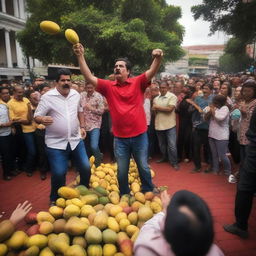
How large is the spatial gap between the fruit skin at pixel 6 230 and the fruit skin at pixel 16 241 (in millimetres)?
46

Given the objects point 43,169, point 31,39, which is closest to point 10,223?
point 43,169

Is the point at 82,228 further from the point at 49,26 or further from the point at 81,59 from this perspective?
the point at 49,26

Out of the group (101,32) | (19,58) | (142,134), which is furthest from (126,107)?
(19,58)

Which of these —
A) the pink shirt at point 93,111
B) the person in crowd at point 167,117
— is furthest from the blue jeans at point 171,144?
the pink shirt at point 93,111

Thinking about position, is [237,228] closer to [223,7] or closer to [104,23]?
[104,23]

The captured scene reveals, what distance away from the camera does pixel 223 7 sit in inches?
826

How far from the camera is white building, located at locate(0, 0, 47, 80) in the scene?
4006cm

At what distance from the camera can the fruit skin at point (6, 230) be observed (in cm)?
246

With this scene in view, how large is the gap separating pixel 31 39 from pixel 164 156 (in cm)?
2256

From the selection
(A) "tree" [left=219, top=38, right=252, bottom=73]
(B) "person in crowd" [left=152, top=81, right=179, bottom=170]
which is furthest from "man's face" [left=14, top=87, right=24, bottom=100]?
(A) "tree" [left=219, top=38, right=252, bottom=73]

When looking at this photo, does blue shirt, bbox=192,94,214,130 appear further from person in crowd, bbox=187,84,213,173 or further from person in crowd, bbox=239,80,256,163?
person in crowd, bbox=239,80,256,163

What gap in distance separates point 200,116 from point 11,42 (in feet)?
158

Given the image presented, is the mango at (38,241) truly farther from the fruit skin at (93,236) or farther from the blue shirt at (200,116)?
the blue shirt at (200,116)

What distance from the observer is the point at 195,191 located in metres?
4.96
